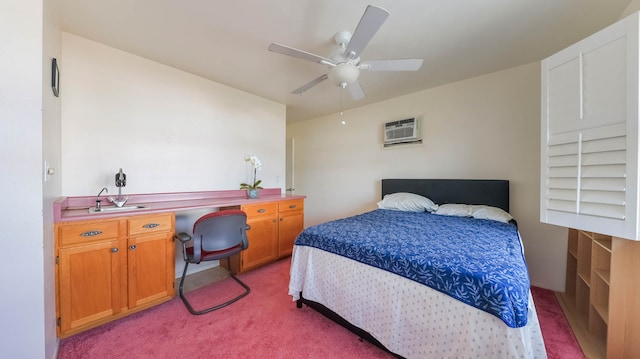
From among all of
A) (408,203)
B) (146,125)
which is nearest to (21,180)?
(146,125)

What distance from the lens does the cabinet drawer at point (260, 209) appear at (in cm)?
266

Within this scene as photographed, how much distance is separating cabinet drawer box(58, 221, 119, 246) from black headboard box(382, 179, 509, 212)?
126 inches

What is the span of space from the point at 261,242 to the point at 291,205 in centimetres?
67

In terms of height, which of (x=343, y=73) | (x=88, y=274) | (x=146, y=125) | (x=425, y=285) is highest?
(x=343, y=73)

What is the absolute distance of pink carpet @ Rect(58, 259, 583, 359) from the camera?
146 cm

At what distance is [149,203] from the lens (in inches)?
90.0

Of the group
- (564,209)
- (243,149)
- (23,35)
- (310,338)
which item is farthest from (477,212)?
(23,35)

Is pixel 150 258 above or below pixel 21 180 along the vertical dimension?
below

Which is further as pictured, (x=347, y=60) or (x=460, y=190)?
(x=460, y=190)

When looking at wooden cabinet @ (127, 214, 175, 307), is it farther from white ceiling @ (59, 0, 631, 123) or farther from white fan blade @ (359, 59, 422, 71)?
white fan blade @ (359, 59, 422, 71)

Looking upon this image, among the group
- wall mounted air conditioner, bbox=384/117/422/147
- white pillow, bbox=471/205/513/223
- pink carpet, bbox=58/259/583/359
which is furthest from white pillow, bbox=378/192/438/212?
pink carpet, bbox=58/259/583/359

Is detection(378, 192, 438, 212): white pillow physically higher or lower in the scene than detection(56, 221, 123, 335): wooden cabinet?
higher

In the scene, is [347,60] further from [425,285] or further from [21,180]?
[21,180]

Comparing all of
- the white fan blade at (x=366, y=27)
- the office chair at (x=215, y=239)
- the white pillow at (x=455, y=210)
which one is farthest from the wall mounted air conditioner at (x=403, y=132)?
the office chair at (x=215, y=239)
